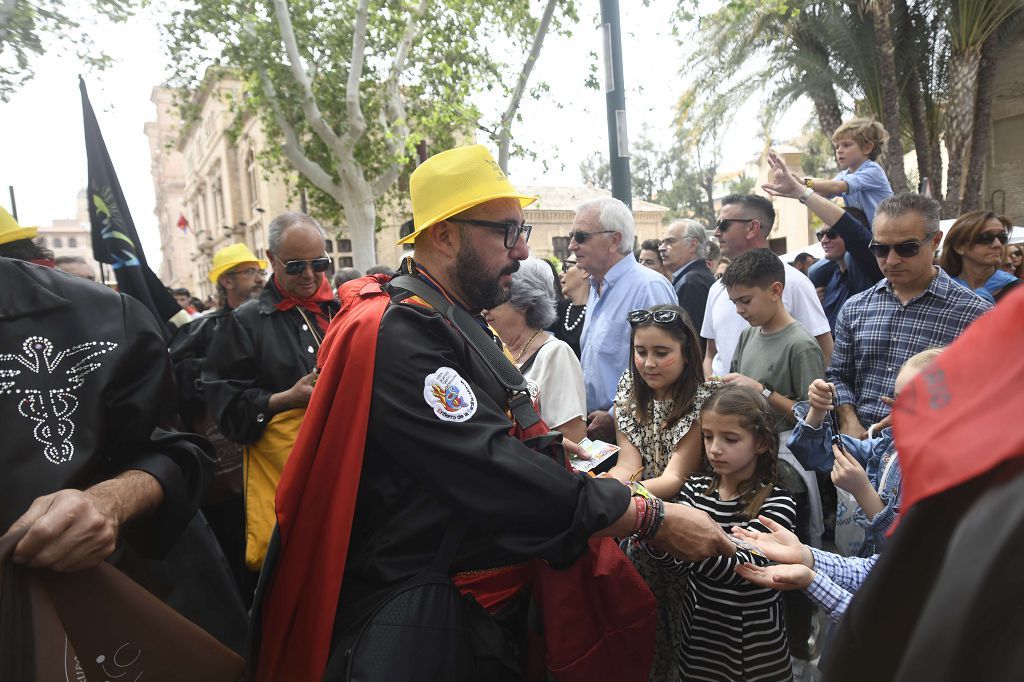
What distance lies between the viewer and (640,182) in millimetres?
43938

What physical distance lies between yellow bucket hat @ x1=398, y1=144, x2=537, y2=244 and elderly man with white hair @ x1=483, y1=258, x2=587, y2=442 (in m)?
1.10

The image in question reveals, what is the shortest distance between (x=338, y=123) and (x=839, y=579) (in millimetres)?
16807

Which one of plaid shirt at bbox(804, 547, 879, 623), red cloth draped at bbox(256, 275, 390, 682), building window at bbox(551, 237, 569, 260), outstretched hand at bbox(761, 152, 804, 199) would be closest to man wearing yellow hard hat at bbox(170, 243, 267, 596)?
red cloth draped at bbox(256, 275, 390, 682)

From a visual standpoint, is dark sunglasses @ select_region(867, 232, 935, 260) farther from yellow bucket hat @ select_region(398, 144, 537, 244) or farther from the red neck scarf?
the red neck scarf

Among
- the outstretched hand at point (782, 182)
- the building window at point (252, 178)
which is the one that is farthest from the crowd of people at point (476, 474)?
the building window at point (252, 178)

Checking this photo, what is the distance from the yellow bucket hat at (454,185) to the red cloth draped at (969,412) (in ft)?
4.95

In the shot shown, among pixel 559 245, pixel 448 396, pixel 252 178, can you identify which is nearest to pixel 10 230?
pixel 448 396

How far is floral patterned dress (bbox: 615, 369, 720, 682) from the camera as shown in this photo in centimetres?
291

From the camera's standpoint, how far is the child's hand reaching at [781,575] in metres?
1.93

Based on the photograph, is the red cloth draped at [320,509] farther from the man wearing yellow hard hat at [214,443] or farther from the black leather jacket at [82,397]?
the man wearing yellow hard hat at [214,443]

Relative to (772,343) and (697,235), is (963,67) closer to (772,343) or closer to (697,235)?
(697,235)

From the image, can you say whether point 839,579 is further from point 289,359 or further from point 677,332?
point 289,359

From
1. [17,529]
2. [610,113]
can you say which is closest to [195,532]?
[17,529]

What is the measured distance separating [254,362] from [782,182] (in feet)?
11.4
